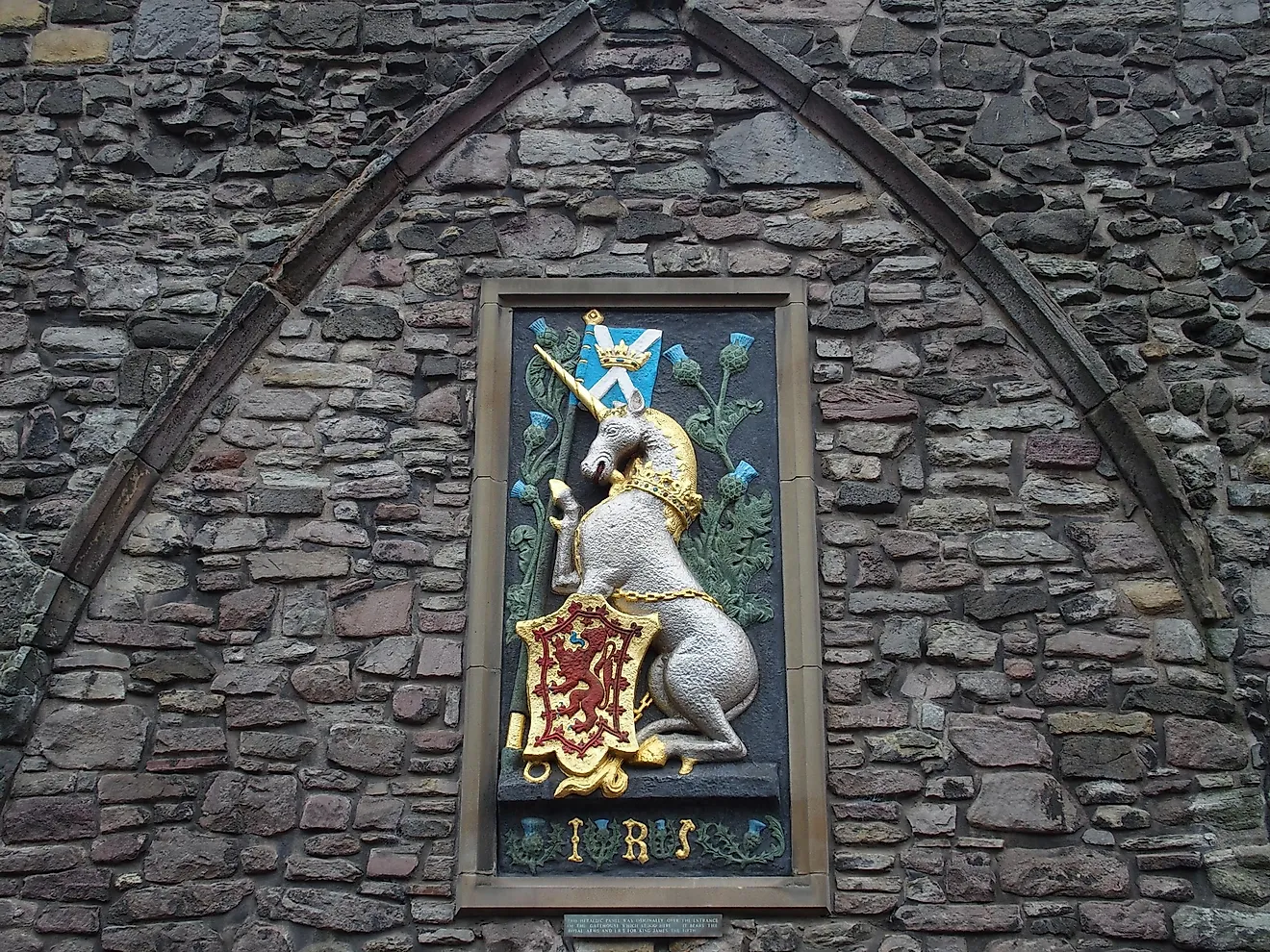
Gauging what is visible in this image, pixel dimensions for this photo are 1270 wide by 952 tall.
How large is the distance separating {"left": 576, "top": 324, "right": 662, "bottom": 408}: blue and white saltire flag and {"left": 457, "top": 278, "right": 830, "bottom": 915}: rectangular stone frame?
133mm

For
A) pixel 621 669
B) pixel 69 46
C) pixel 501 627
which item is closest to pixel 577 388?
pixel 501 627

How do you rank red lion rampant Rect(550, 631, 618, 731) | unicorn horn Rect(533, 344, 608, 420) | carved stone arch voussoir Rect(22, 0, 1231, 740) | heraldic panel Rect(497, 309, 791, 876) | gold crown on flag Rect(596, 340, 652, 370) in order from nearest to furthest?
1. heraldic panel Rect(497, 309, 791, 876)
2. red lion rampant Rect(550, 631, 618, 731)
3. carved stone arch voussoir Rect(22, 0, 1231, 740)
4. unicorn horn Rect(533, 344, 608, 420)
5. gold crown on flag Rect(596, 340, 652, 370)

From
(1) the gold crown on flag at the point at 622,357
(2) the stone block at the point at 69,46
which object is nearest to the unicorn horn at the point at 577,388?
(1) the gold crown on flag at the point at 622,357

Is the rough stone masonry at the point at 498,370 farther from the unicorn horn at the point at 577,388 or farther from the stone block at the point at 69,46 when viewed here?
the unicorn horn at the point at 577,388

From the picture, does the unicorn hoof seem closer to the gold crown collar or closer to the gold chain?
the gold chain

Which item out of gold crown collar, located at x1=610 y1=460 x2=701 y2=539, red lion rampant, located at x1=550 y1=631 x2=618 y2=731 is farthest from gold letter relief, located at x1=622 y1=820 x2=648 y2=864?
gold crown collar, located at x1=610 y1=460 x2=701 y2=539

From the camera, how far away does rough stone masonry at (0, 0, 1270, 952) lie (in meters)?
4.86

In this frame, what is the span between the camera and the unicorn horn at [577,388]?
17.9 feet

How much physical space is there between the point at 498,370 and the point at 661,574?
109cm

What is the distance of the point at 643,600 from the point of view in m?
5.11

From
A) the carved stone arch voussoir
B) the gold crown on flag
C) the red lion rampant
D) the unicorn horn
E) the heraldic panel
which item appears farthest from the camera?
the gold crown on flag

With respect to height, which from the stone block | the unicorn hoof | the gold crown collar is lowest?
the unicorn hoof

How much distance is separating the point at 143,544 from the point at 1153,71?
4536 millimetres

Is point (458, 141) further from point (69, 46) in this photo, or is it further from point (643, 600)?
point (643, 600)
